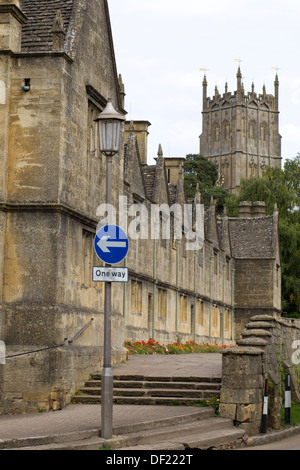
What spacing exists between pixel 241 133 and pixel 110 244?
5620 inches

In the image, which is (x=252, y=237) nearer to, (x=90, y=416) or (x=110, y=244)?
(x=90, y=416)

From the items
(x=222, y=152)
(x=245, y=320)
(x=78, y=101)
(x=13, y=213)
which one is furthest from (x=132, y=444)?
(x=222, y=152)

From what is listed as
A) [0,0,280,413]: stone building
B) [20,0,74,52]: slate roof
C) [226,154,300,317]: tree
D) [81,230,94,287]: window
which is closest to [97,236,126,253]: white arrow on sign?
[0,0,280,413]: stone building

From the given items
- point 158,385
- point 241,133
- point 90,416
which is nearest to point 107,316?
point 90,416

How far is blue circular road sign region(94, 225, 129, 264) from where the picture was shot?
42.5 feet

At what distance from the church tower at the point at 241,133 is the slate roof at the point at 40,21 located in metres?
133

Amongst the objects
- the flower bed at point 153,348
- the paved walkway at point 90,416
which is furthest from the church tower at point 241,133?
the paved walkway at point 90,416

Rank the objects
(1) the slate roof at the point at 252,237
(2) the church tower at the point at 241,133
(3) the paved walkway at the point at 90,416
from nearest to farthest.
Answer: (3) the paved walkway at the point at 90,416 → (1) the slate roof at the point at 252,237 → (2) the church tower at the point at 241,133

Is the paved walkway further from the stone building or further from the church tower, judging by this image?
the church tower

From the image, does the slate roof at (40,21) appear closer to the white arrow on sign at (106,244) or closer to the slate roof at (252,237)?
the white arrow on sign at (106,244)

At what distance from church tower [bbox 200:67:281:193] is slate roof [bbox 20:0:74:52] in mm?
132529

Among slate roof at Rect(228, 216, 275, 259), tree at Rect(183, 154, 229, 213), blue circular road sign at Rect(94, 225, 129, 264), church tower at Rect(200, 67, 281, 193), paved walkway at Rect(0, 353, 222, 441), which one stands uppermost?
church tower at Rect(200, 67, 281, 193)

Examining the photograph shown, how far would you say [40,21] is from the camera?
18359 millimetres

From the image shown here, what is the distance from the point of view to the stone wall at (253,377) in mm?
14789
